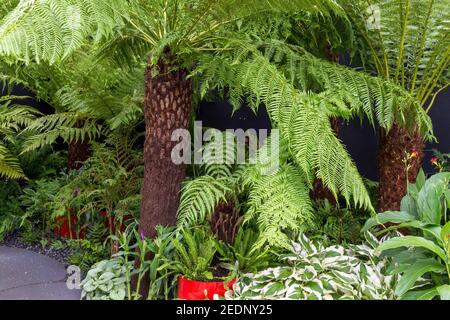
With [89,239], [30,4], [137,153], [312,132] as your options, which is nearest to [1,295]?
[89,239]

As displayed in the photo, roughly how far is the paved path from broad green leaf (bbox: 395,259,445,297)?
1.45 meters

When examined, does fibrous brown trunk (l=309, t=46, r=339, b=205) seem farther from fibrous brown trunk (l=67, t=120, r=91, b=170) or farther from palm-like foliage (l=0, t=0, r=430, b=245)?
fibrous brown trunk (l=67, t=120, r=91, b=170)

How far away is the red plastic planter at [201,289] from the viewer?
2.04m

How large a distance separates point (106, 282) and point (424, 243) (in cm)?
135

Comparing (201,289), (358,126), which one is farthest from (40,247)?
(358,126)

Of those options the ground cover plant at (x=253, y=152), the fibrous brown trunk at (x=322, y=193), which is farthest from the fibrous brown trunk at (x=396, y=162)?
the fibrous brown trunk at (x=322, y=193)

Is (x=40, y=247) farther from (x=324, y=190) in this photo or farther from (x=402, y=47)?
(x=402, y=47)

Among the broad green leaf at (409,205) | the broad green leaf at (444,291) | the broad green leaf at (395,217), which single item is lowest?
the broad green leaf at (444,291)

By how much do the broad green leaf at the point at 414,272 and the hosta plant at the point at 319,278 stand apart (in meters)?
0.12

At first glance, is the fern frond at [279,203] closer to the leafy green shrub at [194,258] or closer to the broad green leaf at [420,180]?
the leafy green shrub at [194,258]

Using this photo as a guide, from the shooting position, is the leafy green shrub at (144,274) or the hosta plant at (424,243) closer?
the hosta plant at (424,243)

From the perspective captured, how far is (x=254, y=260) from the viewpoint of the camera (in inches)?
85.4

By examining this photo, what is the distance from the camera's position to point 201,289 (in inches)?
80.4
